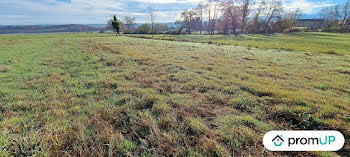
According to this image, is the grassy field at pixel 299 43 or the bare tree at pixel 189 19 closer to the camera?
the grassy field at pixel 299 43

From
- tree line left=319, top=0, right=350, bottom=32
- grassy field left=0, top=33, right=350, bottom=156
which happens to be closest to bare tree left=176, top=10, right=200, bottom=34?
tree line left=319, top=0, right=350, bottom=32

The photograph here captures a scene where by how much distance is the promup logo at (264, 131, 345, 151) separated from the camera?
7.25 ft

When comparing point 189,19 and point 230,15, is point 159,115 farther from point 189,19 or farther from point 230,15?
point 189,19

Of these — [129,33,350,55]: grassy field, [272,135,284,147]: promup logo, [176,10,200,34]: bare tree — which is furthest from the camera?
[176,10,200,34]: bare tree

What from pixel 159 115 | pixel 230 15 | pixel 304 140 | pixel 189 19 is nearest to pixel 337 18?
pixel 230 15

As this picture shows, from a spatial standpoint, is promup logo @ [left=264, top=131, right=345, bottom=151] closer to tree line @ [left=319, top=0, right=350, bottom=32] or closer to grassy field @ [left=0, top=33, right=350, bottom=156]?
grassy field @ [left=0, top=33, right=350, bottom=156]

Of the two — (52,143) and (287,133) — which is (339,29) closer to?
(287,133)

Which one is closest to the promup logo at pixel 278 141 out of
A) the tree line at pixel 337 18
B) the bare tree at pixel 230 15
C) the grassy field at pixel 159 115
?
the grassy field at pixel 159 115

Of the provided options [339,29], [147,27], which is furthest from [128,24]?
[339,29]

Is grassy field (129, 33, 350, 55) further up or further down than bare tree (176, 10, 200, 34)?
further down

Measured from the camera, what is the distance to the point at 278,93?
407 centimetres

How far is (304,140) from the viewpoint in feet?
7.77

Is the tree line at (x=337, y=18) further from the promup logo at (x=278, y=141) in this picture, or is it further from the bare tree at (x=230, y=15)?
the promup logo at (x=278, y=141)

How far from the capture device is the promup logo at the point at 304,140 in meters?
2.21
